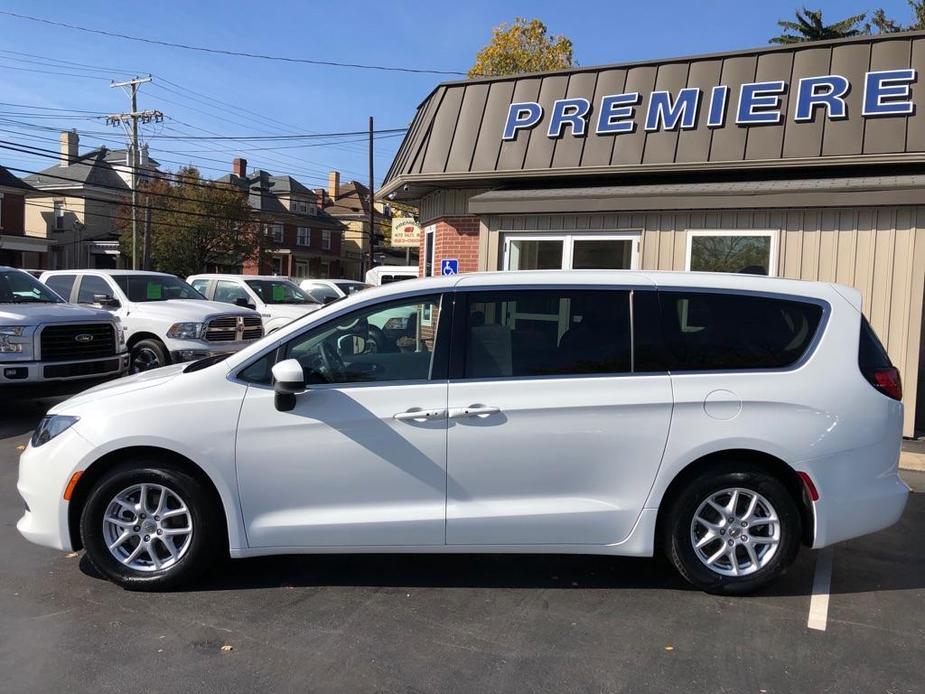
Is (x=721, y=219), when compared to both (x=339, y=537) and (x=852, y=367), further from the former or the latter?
(x=339, y=537)

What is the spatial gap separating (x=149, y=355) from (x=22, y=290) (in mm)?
2155

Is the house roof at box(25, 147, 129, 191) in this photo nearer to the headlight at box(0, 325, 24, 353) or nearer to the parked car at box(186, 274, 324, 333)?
the parked car at box(186, 274, 324, 333)

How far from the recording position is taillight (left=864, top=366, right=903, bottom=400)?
4.14 metres

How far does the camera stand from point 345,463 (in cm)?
402

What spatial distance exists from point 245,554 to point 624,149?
705 cm

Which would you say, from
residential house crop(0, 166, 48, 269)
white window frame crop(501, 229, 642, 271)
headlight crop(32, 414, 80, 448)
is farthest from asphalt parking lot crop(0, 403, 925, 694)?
residential house crop(0, 166, 48, 269)

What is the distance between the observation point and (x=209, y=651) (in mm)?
3506

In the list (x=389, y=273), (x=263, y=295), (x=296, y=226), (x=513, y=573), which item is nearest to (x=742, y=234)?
(x=513, y=573)

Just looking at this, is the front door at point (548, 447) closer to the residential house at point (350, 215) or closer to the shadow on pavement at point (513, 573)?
the shadow on pavement at point (513, 573)

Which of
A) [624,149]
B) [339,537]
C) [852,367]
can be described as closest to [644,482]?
[852,367]

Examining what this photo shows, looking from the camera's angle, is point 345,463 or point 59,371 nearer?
point 345,463

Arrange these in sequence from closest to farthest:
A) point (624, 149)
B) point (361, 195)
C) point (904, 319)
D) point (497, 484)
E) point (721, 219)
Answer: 1. point (497, 484)
2. point (904, 319)
3. point (721, 219)
4. point (624, 149)
5. point (361, 195)

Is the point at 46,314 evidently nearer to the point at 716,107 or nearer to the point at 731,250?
the point at 731,250

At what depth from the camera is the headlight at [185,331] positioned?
11.1m
